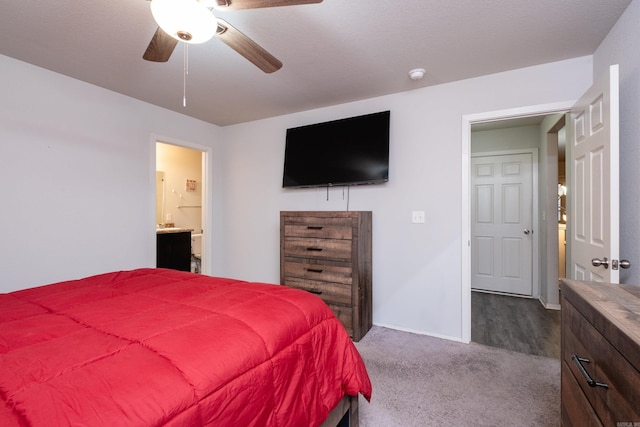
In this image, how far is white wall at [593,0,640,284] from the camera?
63.1 inches

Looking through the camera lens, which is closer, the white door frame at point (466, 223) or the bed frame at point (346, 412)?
the bed frame at point (346, 412)

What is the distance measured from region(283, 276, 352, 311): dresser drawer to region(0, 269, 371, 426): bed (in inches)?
→ 46.1

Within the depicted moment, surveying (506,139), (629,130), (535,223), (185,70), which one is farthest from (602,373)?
(506,139)

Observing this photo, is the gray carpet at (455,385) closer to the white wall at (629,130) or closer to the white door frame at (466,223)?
the white door frame at (466,223)

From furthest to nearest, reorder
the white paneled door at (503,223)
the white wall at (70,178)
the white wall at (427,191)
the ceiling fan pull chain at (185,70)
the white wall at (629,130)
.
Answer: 1. the white paneled door at (503,223)
2. the white wall at (427,191)
3. the white wall at (70,178)
4. the ceiling fan pull chain at (185,70)
5. the white wall at (629,130)

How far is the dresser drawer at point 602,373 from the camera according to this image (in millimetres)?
672

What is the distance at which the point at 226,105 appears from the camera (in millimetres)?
3215

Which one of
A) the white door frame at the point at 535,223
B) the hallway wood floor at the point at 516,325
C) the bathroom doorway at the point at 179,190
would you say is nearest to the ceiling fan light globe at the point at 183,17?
the hallway wood floor at the point at 516,325

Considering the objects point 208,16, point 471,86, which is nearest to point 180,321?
point 208,16

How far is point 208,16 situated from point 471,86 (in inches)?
89.6

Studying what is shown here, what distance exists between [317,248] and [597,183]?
80.4 inches

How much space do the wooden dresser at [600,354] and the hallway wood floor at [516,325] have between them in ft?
5.14

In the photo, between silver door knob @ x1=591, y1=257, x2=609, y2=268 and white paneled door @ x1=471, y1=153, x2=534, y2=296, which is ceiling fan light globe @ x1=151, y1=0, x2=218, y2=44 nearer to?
silver door knob @ x1=591, y1=257, x2=609, y2=268

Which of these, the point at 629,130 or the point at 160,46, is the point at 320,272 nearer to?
the point at 160,46
